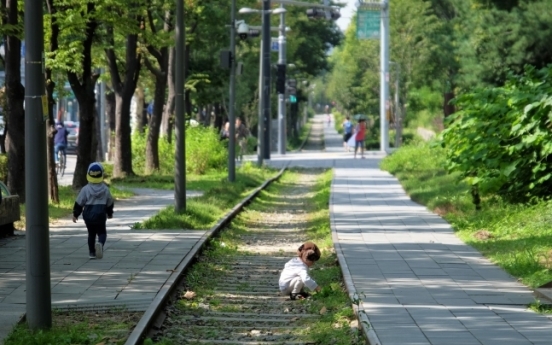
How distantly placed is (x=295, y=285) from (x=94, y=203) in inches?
135

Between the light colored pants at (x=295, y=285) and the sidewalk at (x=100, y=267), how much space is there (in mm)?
1397

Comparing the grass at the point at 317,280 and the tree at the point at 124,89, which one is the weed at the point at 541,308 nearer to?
the grass at the point at 317,280

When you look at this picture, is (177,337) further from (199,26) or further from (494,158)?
(199,26)

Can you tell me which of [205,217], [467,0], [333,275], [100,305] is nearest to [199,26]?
[467,0]

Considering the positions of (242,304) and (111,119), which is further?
(111,119)

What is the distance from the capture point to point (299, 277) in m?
13.2

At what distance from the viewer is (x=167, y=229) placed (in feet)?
66.5

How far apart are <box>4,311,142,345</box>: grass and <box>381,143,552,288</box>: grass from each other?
14.6ft

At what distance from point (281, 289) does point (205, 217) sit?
919 centimetres

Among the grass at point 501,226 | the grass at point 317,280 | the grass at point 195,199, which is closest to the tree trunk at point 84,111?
the grass at point 195,199


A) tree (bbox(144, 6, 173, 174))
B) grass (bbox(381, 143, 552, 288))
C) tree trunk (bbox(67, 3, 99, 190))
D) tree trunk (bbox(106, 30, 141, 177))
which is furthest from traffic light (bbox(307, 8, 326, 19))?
tree trunk (bbox(67, 3, 99, 190))

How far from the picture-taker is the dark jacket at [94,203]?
1543cm

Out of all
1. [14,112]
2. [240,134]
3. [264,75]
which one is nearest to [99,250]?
[14,112]

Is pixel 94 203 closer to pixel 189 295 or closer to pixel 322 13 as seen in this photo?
pixel 189 295
